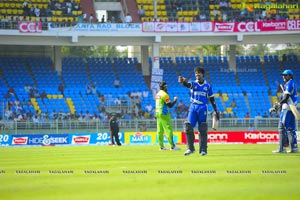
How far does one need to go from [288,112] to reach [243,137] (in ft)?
75.2

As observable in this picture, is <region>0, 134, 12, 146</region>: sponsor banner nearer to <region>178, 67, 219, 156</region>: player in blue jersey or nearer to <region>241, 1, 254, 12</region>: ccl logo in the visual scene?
<region>241, 1, 254, 12</region>: ccl logo

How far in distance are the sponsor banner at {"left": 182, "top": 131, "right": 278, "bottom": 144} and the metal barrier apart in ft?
1.02

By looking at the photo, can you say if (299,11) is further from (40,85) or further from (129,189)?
(129,189)

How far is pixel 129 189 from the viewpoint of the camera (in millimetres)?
10430

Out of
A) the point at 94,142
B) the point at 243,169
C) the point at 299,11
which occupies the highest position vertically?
the point at 299,11

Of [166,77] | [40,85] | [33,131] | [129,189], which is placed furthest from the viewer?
[166,77]

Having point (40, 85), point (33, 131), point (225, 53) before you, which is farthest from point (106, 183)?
point (225, 53)

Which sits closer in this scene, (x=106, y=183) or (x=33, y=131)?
(x=106, y=183)

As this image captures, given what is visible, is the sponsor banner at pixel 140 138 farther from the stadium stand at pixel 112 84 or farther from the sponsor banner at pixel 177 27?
the sponsor banner at pixel 177 27

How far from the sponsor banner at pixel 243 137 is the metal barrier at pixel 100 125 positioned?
0.31 metres

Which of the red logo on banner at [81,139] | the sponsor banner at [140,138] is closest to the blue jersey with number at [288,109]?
the sponsor banner at [140,138]

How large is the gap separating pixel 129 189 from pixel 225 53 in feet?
177

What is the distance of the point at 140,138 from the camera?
43.6m

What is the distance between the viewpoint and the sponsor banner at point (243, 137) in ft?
140
